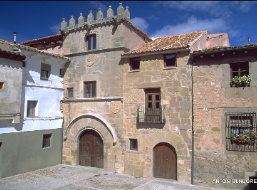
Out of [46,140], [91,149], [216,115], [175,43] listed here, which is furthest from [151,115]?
[46,140]

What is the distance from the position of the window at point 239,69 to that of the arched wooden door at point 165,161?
462 centimetres

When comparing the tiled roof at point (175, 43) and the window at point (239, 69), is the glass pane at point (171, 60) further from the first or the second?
the window at point (239, 69)

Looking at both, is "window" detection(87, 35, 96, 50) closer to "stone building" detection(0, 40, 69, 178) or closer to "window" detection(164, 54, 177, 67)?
"stone building" detection(0, 40, 69, 178)

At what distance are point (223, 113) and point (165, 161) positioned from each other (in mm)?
3708

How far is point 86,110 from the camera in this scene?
1438cm

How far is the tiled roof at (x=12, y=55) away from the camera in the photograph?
11570 millimetres

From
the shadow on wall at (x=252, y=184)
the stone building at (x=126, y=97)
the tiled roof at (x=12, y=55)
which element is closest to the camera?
the shadow on wall at (x=252, y=184)

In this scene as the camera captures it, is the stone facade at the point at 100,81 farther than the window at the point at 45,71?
No

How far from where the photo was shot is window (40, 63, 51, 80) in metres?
14.3

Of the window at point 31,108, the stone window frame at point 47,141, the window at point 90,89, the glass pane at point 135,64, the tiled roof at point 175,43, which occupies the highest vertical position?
the tiled roof at point 175,43

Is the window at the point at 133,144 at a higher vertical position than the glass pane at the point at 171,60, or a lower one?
lower

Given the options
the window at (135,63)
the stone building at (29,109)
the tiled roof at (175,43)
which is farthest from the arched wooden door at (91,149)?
the tiled roof at (175,43)

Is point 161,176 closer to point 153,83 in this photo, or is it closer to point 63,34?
point 153,83

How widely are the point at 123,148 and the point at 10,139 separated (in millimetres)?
5807
